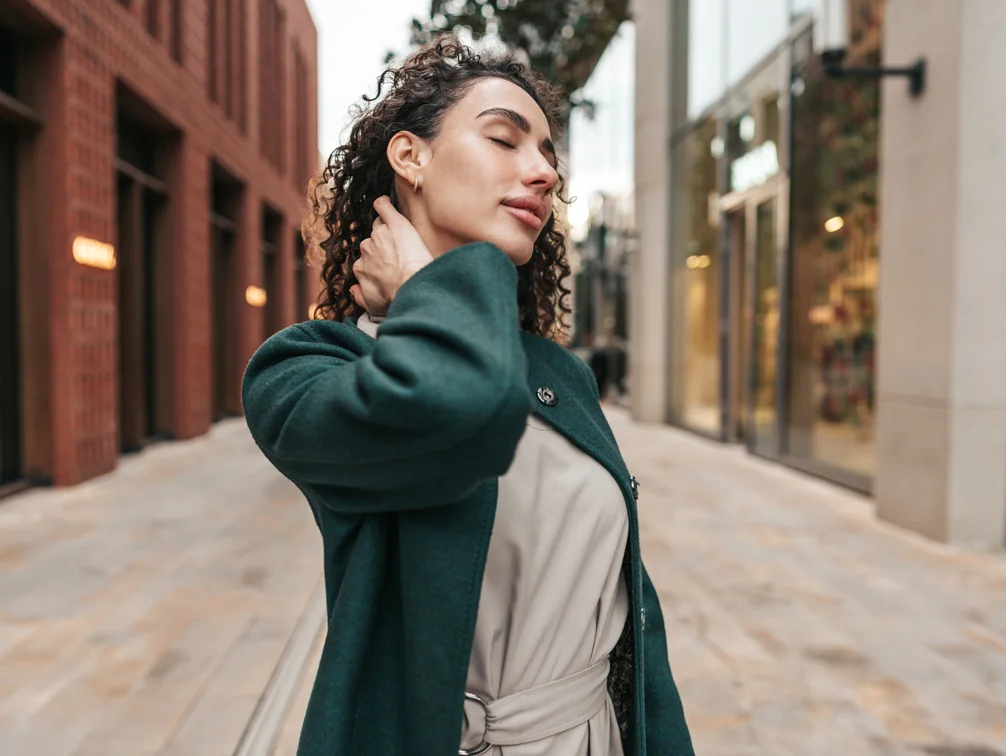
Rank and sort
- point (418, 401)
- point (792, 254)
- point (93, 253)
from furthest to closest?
point (792, 254) < point (93, 253) < point (418, 401)

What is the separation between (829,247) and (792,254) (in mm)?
787

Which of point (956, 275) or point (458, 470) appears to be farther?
point (956, 275)

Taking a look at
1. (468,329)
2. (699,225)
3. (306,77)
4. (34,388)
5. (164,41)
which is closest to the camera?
(468,329)

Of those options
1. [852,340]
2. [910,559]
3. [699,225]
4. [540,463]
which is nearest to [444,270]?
[540,463]

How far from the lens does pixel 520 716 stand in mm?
A: 1021

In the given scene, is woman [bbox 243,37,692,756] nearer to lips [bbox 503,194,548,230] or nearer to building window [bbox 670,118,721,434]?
lips [bbox 503,194,548,230]

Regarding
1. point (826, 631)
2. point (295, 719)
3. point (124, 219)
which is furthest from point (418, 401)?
point (124, 219)

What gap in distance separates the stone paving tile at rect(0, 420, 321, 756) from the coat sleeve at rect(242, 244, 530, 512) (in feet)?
7.47

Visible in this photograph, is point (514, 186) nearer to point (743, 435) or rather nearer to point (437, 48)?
point (437, 48)

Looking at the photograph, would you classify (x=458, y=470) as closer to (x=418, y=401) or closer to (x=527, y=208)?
(x=418, y=401)

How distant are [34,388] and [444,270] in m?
7.89

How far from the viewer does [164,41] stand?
34.8 feet

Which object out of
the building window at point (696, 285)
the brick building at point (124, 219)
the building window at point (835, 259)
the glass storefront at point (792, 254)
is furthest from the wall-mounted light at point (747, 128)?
the brick building at point (124, 219)

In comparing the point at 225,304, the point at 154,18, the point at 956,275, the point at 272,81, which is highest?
the point at 272,81
